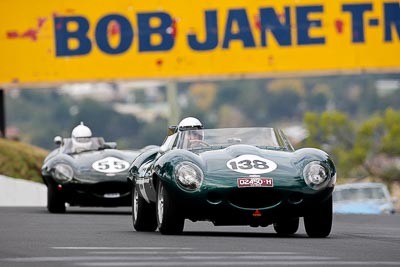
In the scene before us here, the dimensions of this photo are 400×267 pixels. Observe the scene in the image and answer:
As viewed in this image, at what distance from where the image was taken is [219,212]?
13867mm

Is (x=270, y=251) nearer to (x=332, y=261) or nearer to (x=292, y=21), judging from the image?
(x=332, y=261)

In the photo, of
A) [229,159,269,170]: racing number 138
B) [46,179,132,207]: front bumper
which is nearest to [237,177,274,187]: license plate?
[229,159,269,170]: racing number 138

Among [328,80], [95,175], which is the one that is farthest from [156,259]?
[328,80]

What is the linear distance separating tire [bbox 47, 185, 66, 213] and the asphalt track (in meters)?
3.69

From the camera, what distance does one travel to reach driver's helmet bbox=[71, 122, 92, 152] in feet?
74.5

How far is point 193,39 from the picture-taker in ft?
125

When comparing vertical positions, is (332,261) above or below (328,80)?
above

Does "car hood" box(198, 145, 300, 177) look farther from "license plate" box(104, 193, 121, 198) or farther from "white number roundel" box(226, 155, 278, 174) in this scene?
"license plate" box(104, 193, 121, 198)

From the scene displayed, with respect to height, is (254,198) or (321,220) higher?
(254,198)

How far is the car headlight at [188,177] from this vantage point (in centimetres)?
1388

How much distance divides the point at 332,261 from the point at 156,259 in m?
1.24

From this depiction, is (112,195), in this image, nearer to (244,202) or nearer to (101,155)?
(101,155)

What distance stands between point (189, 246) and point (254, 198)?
5.36 feet

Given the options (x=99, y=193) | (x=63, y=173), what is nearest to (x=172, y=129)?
(x=99, y=193)
